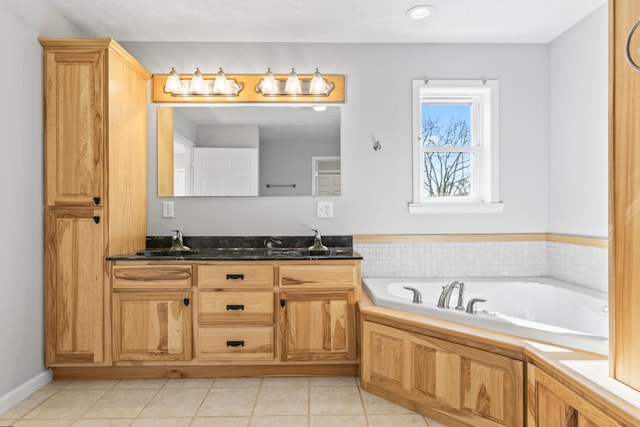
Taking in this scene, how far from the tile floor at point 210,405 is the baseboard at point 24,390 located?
28mm

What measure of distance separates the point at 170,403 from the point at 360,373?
3.65 ft

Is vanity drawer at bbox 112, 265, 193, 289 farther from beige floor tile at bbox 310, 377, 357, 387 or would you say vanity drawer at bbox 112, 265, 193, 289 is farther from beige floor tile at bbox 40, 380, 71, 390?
beige floor tile at bbox 310, 377, 357, 387

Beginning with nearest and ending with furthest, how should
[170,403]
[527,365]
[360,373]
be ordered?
[527,365], [170,403], [360,373]

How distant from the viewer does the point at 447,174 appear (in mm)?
3133

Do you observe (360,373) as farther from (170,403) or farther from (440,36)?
(440,36)

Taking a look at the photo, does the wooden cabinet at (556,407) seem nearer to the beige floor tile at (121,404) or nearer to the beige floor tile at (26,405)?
the beige floor tile at (121,404)

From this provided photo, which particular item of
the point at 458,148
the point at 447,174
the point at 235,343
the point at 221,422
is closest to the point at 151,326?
the point at 235,343

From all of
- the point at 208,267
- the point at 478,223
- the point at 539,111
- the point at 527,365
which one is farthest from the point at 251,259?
the point at 539,111

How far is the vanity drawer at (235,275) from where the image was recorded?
247 cm

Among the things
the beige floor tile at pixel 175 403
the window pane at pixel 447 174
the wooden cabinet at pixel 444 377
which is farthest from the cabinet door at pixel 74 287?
the window pane at pixel 447 174

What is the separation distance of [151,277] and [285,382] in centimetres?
107

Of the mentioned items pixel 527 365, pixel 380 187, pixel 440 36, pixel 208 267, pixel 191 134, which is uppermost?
pixel 440 36

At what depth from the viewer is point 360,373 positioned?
2.40 metres

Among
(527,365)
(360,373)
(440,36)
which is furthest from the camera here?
(440,36)
